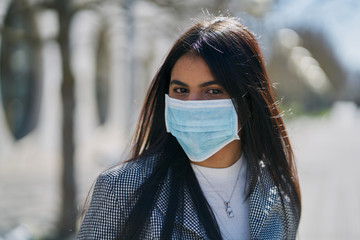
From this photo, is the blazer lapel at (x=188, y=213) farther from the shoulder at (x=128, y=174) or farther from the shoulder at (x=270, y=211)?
the shoulder at (x=270, y=211)

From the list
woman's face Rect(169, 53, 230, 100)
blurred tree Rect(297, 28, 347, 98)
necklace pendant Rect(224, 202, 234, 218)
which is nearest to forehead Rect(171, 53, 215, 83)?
woman's face Rect(169, 53, 230, 100)

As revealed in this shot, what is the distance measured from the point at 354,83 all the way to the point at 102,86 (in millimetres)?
71662

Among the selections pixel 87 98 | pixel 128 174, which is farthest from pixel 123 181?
pixel 87 98

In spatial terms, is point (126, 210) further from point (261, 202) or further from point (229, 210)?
point (261, 202)

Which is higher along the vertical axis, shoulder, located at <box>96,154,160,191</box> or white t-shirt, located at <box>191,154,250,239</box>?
shoulder, located at <box>96,154,160,191</box>

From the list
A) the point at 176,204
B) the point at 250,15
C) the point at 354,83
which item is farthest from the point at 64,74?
the point at 354,83

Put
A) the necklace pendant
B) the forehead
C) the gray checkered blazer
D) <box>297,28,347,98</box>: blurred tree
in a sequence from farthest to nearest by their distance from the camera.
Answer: <box>297,28,347,98</box>: blurred tree, the necklace pendant, the forehead, the gray checkered blazer

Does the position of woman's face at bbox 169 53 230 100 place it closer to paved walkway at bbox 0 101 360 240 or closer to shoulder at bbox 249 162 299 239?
shoulder at bbox 249 162 299 239

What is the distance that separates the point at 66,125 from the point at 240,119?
150 inches

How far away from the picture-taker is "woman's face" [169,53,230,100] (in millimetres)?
1933

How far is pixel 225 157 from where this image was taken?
217 cm

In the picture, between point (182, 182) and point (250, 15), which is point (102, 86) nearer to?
point (250, 15)

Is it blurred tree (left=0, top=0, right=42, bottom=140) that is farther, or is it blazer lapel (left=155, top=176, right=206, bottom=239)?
blurred tree (left=0, top=0, right=42, bottom=140)

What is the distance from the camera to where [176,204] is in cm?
190
